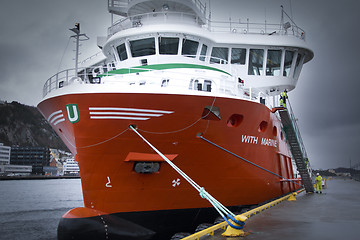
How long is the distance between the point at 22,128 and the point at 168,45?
161m

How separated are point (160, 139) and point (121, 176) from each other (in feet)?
4.64

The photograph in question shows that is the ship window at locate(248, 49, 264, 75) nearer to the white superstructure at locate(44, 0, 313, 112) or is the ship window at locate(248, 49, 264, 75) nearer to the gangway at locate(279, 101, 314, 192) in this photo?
the white superstructure at locate(44, 0, 313, 112)

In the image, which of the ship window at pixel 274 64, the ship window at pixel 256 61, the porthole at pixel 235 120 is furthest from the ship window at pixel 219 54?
Answer: the porthole at pixel 235 120

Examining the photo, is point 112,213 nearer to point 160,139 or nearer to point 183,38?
point 160,139

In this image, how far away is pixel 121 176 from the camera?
8.48m

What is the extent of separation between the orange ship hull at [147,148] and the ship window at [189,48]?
3124mm

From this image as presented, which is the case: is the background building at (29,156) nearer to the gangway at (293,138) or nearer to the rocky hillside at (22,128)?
the rocky hillside at (22,128)

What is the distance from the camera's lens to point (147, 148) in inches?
335

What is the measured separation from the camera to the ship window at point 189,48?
11.4m

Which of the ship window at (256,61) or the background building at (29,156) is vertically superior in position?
the ship window at (256,61)

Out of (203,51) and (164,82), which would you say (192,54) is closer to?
(203,51)

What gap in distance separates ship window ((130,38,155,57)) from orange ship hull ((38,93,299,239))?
3.64 meters

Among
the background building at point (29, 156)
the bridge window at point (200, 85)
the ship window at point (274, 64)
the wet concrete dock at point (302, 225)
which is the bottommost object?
the background building at point (29, 156)

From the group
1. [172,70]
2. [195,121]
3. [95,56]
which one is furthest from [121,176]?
[95,56]
